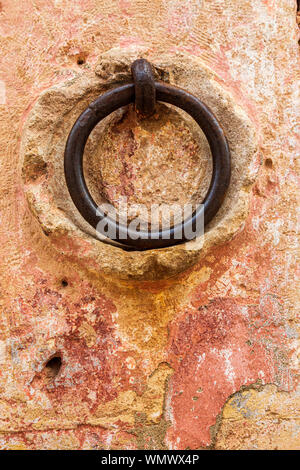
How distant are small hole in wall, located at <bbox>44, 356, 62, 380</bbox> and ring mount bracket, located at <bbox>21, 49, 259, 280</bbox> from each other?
0.86 ft

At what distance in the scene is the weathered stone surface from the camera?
1.19 metres

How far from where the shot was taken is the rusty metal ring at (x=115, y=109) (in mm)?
1161

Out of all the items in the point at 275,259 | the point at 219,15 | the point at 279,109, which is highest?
the point at 219,15

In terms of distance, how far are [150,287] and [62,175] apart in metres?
0.39

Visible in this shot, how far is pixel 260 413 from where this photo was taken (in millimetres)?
1225

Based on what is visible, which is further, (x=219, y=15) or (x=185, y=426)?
(x=219, y=15)

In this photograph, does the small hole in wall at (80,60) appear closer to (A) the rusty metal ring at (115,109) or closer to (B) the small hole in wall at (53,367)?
(A) the rusty metal ring at (115,109)

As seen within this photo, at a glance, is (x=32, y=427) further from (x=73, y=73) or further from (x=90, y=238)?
(x=73, y=73)

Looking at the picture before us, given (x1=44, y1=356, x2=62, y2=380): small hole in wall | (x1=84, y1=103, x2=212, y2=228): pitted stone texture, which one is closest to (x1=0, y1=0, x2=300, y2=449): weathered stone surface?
(x1=44, y1=356, x2=62, y2=380): small hole in wall

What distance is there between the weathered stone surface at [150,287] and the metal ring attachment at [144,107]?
2.2 inches

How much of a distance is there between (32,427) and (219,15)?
1285mm

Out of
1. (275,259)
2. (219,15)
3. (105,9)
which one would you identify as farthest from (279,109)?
(105,9)

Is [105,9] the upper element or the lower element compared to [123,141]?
upper

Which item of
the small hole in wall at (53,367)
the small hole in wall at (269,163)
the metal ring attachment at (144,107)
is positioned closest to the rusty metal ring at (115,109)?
the metal ring attachment at (144,107)
